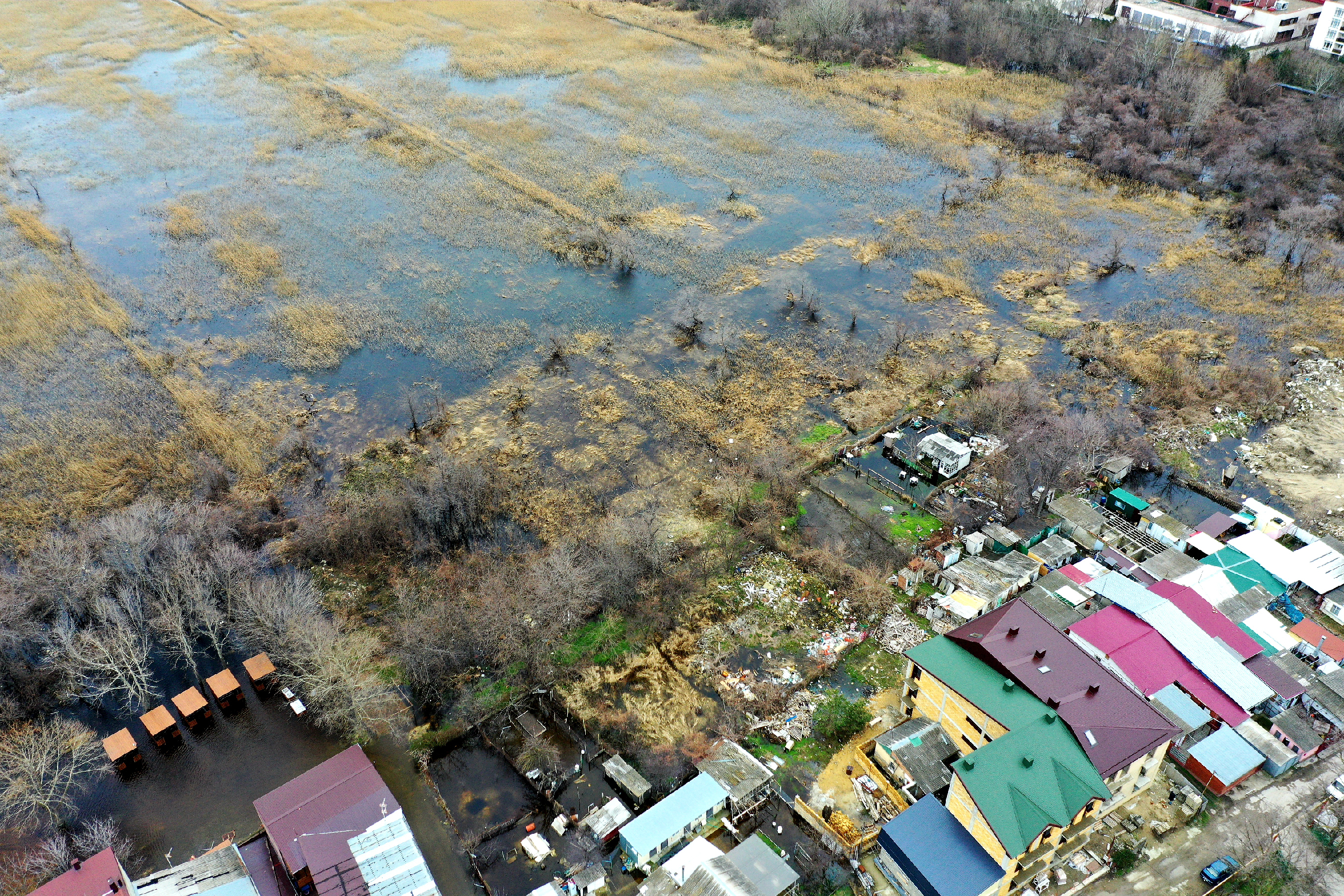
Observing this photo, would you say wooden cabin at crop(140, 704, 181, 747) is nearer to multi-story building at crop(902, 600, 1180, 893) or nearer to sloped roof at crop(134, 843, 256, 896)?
sloped roof at crop(134, 843, 256, 896)

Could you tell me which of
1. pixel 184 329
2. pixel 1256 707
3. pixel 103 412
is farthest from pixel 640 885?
pixel 184 329

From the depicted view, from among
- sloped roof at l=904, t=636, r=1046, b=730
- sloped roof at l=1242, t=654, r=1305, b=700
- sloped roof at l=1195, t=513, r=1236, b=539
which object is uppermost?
sloped roof at l=1195, t=513, r=1236, b=539

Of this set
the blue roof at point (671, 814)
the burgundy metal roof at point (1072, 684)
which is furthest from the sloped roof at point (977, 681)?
the blue roof at point (671, 814)

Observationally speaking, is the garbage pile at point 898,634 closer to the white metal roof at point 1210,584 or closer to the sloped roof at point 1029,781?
the sloped roof at point 1029,781

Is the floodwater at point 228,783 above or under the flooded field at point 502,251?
under

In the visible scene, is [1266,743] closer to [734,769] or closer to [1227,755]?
[1227,755]

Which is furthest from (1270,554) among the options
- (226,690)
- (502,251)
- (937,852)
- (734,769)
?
(502,251)

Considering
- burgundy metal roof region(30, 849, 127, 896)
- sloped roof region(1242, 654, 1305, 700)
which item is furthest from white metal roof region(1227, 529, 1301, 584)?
burgundy metal roof region(30, 849, 127, 896)
